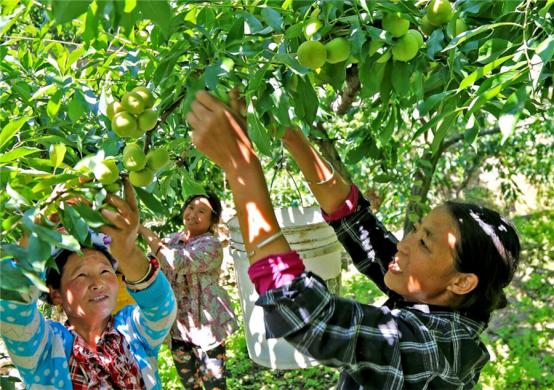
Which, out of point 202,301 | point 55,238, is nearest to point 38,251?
point 55,238

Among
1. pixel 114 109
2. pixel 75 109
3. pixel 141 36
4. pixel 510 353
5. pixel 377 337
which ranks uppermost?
pixel 141 36

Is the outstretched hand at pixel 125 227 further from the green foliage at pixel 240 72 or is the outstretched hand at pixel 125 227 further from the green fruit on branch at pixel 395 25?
the green fruit on branch at pixel 395 25

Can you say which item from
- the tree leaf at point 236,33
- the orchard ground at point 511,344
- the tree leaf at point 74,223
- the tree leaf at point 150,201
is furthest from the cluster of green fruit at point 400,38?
the orchard ground at point 511,344

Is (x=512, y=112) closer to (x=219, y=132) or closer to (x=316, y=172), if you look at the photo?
(x=219, y=132)

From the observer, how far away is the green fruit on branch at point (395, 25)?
4.04 feet

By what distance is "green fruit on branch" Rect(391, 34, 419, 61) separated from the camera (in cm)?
125

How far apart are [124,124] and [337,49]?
47cm

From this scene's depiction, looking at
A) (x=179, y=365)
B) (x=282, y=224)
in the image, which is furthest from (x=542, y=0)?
(x=179, y=365)

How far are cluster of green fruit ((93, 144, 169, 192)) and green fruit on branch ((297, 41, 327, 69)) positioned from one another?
1.22ft

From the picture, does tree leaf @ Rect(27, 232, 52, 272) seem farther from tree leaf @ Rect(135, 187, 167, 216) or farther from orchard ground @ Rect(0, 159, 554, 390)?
orchard ground @ Rect(0, 159, 554, 390)

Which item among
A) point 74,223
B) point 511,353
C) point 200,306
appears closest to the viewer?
point 74,223

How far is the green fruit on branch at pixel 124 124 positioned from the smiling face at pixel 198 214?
2336mm

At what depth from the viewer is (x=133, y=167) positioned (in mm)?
1217

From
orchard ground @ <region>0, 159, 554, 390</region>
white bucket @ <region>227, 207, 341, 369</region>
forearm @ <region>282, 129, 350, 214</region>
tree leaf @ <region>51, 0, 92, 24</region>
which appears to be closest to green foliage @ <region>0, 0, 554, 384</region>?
tree leaf @ <region>51, 0, 92, 24</region>
